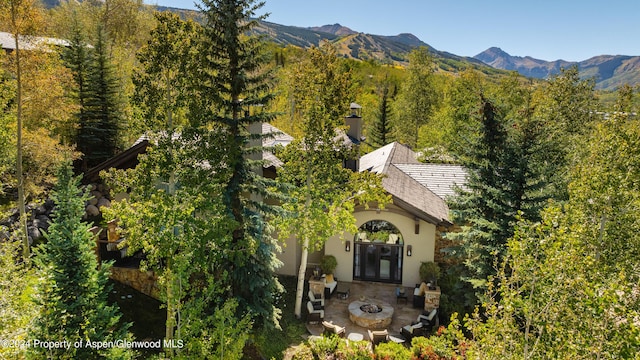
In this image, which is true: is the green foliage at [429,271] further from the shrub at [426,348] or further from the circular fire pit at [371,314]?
the shrub at [426,348]

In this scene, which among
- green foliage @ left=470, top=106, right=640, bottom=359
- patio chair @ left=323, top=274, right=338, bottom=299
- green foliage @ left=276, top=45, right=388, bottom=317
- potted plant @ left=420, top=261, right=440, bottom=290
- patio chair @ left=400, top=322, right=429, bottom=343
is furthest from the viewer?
potted plant @ left=420, top=261, right=440, bottom=290

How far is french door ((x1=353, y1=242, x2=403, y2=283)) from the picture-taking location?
18.5 m

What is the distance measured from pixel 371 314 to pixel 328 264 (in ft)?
11.9

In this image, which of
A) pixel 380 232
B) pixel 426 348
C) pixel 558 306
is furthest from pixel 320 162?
pixel 558 306

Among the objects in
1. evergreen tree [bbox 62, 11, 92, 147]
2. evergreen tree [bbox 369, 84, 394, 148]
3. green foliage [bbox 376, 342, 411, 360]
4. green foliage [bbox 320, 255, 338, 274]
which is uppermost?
evergreen tree [bbox 62, 11, 92, 147]

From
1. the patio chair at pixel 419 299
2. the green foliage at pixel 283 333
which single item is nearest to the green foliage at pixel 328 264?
the green foliage at pixel 283 333

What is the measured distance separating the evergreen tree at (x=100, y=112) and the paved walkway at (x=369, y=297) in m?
19.2

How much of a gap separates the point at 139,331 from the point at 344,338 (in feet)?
24.5

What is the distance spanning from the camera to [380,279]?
18.8 metres

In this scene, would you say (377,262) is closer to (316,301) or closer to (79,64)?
(316,301)

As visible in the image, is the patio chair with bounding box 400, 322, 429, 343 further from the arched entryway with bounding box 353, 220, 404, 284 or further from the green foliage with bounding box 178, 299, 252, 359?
the green foliage with bounding box 178, 299, 252, 359

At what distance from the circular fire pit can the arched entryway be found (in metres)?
2.52

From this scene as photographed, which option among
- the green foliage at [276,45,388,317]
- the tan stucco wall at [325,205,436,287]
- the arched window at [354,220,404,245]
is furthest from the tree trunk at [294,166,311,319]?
the arched window at [354,220,404,245]

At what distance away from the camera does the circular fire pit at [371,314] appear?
15148 mm
